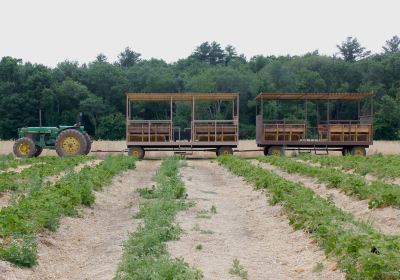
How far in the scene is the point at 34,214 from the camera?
1152 centimetres

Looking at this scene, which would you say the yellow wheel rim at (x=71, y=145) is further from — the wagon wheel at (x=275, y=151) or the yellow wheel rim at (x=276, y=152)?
the yellow wheel rim at (x=276, y=152)

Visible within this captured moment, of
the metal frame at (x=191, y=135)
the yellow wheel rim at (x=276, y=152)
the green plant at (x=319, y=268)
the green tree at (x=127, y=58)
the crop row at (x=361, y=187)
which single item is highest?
the green tree at (x=127, y=58)

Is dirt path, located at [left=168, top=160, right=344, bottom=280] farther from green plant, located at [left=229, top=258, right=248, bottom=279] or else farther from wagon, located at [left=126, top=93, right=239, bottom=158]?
wagon, located at [left=126, top=93, right=239, bottom=158]

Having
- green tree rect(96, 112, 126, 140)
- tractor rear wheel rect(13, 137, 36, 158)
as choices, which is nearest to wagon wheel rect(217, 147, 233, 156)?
tractor rear wheel rect(13, 137, 36, 158)

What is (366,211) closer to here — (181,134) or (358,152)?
(181,134)

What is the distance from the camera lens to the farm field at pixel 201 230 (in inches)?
335

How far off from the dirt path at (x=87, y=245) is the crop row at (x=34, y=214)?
7.7 inches

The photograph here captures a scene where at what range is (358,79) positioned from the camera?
2975 inches

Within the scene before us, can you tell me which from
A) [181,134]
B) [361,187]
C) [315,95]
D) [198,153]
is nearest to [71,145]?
[181,134]

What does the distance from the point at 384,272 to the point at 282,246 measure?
4.17 metres

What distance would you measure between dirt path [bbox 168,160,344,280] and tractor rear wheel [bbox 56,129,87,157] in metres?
15.0

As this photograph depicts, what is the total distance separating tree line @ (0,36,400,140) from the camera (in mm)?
62156

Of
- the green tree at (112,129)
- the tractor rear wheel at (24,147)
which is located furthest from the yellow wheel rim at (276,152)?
the green tree at (112,129)

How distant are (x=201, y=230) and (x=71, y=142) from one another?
2148 centimetres
